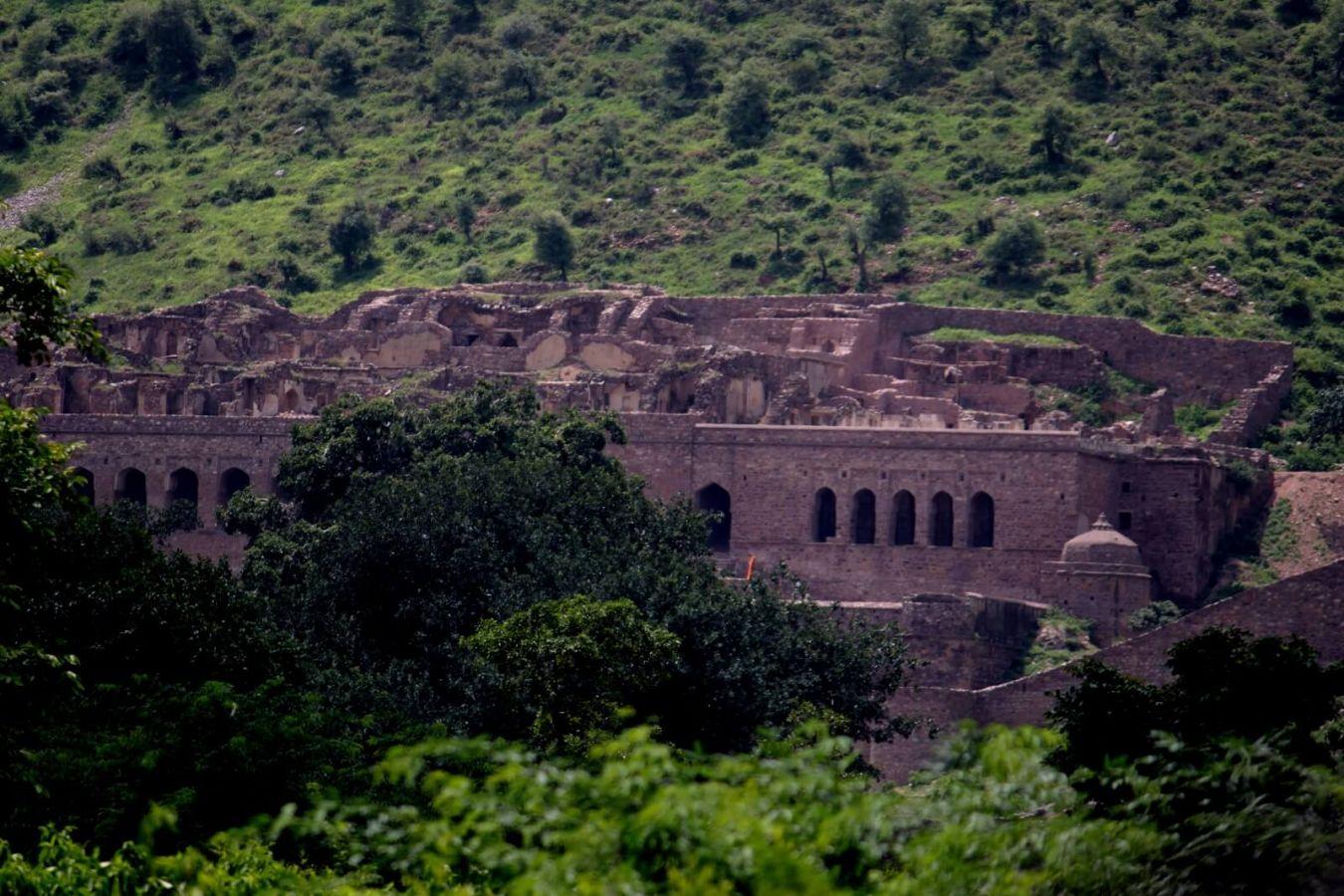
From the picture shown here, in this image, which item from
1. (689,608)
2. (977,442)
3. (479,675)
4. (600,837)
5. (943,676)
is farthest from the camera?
(977,442)

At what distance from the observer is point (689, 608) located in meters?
49.3

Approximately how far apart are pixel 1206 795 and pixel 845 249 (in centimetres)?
6475

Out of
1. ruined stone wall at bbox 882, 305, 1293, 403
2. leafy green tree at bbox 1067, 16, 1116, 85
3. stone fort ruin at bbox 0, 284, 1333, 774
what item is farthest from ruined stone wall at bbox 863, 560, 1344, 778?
leafy green tree at bbox 1067, 16, 1116, 85

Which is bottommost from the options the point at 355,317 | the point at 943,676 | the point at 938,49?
the point at 943,676

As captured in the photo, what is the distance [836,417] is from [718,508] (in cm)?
362

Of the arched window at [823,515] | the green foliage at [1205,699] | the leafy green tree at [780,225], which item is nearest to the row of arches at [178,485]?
the arched window at [823,515]

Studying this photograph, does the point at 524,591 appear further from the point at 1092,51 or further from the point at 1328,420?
the point at 1092,51

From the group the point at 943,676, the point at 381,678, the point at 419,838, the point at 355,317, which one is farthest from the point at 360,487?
the point at 419,838

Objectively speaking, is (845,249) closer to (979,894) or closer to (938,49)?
(938,49)

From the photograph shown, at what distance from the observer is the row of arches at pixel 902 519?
224ft

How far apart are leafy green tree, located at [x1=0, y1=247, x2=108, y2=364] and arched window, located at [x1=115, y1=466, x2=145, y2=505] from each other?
45290 mm

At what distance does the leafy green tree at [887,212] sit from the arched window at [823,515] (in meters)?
20.5

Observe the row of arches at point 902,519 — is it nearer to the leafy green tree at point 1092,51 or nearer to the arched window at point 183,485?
the arched window at point 183,485

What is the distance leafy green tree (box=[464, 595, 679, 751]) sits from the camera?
4322cm
